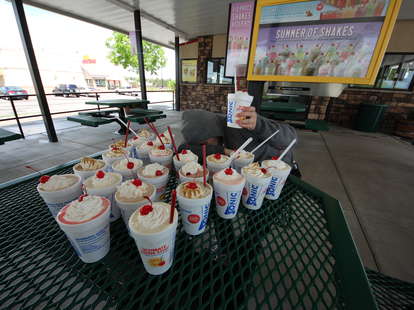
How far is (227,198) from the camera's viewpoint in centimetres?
77

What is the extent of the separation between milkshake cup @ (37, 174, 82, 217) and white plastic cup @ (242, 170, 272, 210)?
75 cm

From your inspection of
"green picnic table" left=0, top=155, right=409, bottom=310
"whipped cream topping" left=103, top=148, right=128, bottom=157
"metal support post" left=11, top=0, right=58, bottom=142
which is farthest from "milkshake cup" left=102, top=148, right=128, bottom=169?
"metal support post" left=11, top=0, right=58, bottom=142

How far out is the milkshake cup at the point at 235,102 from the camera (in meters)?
1.08

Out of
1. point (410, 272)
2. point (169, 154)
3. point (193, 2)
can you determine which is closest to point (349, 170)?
point (410, 272)

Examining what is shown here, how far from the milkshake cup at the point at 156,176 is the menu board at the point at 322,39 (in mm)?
1169

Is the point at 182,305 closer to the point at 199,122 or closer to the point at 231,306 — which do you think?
the point at 231,306

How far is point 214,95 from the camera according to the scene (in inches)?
294

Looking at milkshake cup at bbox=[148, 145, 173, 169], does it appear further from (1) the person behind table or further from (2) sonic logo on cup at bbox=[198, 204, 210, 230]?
(2) sonic logo on cup at bbox=[198, 204, 210, 230]

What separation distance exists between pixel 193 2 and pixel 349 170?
4.83m

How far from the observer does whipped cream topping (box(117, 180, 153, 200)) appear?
70 cm

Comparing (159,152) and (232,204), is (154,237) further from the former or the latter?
(159,152)

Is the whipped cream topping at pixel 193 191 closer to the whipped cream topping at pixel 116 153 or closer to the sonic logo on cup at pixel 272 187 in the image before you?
the sonic logo on cup at pixel 272 187

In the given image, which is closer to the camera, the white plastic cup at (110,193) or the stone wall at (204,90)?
the white plastic cup at (110,193)

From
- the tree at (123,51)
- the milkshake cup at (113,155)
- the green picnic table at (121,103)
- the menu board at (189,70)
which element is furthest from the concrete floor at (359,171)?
the tree at (123,51)
